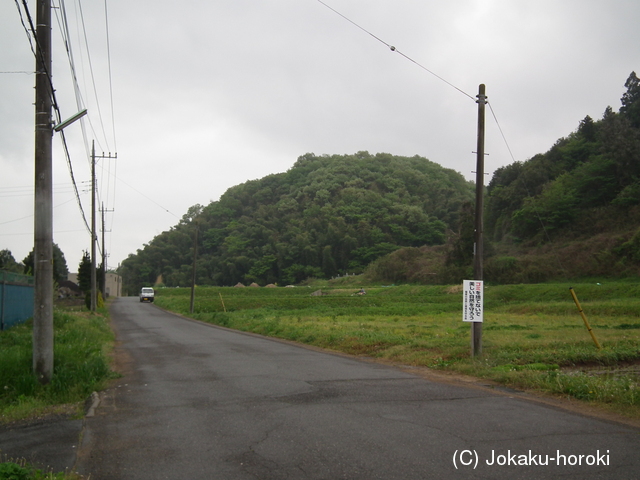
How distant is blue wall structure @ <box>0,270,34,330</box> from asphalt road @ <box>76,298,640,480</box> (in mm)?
9415

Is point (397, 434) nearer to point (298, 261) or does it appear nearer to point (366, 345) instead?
point (366, 345)

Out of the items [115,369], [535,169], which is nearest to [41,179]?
[115,369]

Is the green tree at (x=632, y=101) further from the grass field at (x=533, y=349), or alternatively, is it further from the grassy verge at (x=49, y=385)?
the grassy verge at (x=49, y=385)

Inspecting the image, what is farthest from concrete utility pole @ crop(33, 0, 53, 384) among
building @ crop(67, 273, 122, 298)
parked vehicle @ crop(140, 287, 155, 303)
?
building @ crop(67, 273, 122, 298)

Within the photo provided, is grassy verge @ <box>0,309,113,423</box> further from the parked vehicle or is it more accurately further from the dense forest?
the parked vehicle

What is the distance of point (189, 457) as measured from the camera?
5402 mm

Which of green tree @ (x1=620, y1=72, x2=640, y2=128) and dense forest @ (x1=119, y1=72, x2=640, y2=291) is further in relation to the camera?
green tree @ (x1=620, y1=72, x2=640, y2=128)

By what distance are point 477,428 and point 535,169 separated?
70.2 m

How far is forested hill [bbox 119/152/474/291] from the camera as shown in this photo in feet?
315

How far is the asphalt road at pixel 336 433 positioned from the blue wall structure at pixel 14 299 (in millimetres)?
9415

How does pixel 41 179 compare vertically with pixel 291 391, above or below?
above

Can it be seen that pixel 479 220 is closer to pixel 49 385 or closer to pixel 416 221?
pixel 49 385

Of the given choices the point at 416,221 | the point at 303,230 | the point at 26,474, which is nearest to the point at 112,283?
the point at 303,230

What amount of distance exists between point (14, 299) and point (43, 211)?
11.8 meters
